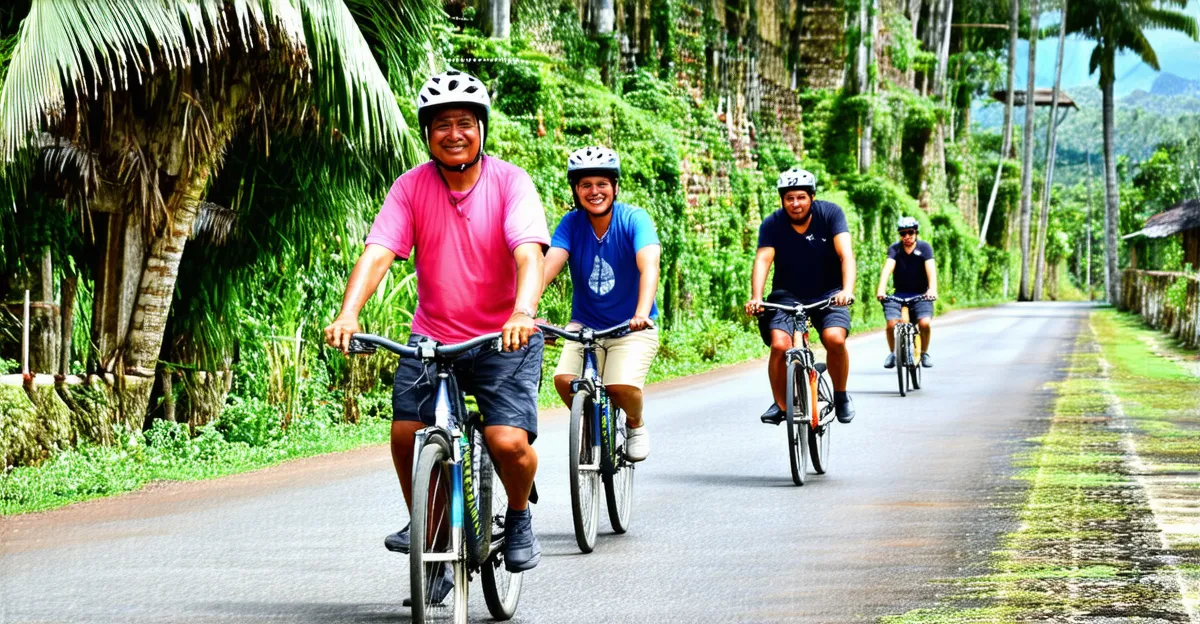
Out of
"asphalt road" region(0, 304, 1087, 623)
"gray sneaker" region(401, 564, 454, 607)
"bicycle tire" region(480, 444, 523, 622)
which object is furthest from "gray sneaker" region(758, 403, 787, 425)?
"gray sneaker" region(401, 564, 454, 607)

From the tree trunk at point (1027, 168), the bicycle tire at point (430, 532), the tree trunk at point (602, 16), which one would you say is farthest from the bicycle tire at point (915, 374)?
the tree trunk at point (1027, 168)

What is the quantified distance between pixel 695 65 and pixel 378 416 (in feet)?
64.1

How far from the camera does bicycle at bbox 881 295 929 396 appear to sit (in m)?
17.7

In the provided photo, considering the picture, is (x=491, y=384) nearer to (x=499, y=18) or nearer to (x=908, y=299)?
(x=908, y=299)

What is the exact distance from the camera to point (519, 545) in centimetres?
609

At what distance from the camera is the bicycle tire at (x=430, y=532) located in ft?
17.0

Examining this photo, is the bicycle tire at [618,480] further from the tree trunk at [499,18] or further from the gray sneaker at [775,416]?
the tree trunk at [499,18]

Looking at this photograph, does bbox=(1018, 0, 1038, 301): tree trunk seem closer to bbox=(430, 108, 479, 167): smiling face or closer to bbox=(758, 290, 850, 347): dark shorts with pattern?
bbox=(758, 290, 850, 347): dark shorts with pattern

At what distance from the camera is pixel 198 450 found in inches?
484

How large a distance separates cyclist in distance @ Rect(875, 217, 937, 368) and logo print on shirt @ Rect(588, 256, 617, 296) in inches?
412

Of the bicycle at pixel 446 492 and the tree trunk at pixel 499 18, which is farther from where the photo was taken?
the tree trunk at pixel 499 18

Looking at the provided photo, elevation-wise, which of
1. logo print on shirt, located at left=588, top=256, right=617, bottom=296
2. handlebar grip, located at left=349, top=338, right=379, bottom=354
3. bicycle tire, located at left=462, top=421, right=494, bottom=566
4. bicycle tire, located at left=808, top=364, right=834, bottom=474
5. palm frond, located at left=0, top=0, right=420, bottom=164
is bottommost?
bicycle tire, located at left=808, top=364, right=834, bottom=474

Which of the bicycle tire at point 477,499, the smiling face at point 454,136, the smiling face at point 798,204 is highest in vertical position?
the smiling face at point 454,136

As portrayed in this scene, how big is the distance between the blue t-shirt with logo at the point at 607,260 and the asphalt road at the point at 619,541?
120cm
